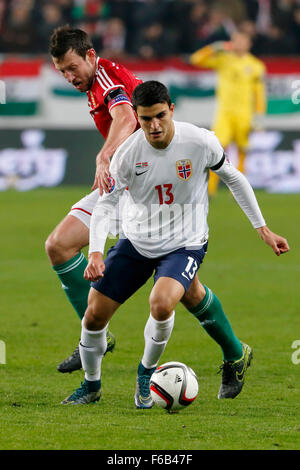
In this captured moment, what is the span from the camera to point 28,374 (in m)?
6.18

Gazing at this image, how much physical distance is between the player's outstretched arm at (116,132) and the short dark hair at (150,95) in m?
0.44

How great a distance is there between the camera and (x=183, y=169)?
539 centimetres

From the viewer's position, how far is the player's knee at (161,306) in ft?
16.8

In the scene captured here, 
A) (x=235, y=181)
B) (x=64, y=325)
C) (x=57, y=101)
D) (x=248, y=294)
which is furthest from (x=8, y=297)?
(x=57, y=101)

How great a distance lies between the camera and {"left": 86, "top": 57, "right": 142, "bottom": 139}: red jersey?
20.0 ft

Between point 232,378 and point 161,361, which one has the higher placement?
point 232,378

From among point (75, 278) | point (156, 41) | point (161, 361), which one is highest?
point (75, 278)

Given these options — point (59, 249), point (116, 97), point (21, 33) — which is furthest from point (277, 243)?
point (21, 33)

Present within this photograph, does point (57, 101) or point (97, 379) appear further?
point (57, 101)

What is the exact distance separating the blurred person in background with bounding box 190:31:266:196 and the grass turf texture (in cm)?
399

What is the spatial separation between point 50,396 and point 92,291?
2.30ft

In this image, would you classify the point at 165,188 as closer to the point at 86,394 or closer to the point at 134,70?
the point at 86,394

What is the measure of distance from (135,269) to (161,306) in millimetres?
373

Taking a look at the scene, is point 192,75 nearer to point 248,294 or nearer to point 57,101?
point 57,101
